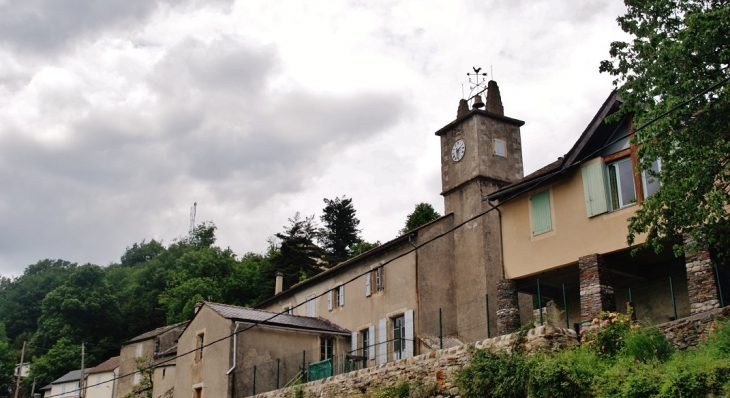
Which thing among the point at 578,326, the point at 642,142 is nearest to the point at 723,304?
the point at 578,326

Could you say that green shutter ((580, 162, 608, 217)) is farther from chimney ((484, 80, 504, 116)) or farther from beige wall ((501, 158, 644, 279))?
chimney ((484, 80, 504, 116))

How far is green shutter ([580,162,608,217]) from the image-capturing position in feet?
66.0

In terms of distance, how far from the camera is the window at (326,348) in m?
31.0

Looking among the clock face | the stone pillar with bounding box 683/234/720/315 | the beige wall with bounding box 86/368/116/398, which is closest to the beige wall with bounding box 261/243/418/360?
the clock face

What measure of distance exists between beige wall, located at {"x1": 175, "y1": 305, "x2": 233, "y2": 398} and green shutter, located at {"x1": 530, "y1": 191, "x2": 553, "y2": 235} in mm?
13399

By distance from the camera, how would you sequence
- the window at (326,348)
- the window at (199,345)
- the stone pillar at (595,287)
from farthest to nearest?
1. the window at (199,345)
2. the window at (326,348)
3. the stone pillar at (595,287)

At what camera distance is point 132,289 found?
74812 mm

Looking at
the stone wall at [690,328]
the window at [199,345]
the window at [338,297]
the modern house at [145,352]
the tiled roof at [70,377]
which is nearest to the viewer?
the stone wall at [690,328]

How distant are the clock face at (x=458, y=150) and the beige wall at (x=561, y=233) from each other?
7838mm

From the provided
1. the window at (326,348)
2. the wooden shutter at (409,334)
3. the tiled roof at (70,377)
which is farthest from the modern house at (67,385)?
the wooden shutter at (409,334)

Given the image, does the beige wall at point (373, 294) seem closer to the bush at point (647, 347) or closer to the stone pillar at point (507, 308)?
the stone pillar at point (507, 308)

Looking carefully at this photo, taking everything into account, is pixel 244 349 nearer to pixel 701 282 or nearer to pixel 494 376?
pixel 494 376

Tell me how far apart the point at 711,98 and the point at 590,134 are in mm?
5448

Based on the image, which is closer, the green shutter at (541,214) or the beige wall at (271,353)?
the green shutter at (541,214)
